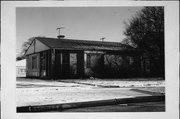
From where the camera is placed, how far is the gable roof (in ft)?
17.3

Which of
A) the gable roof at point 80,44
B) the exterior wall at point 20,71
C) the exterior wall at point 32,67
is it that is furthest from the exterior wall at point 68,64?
the exterior wall at point 20,71

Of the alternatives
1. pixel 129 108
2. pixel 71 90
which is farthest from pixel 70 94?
pixel 129 108

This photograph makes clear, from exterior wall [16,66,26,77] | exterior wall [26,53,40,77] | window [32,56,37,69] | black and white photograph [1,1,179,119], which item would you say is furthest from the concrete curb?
window [32,56,37,69]

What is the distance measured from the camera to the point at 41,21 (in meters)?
5.04

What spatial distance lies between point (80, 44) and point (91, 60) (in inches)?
15.2

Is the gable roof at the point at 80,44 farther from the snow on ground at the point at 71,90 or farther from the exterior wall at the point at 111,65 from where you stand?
the snow on ground at the point at 71,90

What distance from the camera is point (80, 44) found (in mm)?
5363

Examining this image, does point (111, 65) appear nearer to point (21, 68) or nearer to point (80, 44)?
point (80, 44)

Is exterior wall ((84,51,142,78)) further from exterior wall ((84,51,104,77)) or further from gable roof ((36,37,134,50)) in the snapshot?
gable roof ((36,37,134,50))

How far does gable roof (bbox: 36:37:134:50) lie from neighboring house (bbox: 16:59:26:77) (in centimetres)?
57

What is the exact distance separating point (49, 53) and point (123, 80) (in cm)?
157

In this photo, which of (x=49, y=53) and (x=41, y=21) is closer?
(x=41, y=21)

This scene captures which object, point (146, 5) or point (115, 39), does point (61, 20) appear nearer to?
point (115, 39)

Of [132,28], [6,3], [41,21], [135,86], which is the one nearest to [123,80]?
[135,86]
